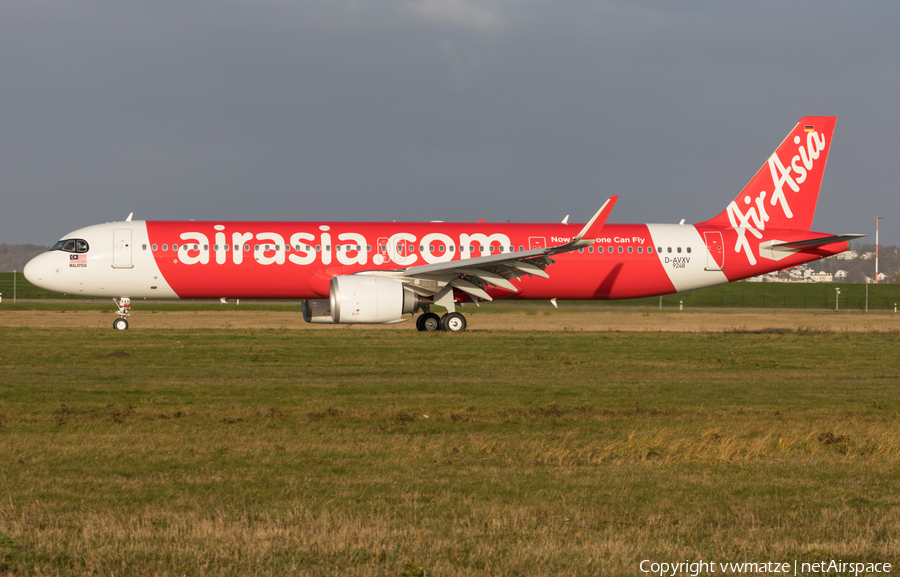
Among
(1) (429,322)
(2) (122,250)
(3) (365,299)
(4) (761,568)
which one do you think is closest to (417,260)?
(1) (429,322)

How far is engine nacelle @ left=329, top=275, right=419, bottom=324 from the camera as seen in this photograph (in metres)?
26.9

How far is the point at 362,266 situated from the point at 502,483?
866 inches

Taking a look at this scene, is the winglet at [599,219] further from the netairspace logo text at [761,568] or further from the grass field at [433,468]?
the netairspace logo text at [761,568]

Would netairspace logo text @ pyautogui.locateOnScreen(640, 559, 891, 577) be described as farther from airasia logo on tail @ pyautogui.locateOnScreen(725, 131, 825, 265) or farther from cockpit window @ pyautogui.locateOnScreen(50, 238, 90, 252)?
airasia logo on tail @ pyautogui.locateOnScreen(725, 131, 825, 265)

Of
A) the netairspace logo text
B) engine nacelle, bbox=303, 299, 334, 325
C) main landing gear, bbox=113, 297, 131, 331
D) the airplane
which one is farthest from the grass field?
main landing gear, bbox=113, 297, 131, 331

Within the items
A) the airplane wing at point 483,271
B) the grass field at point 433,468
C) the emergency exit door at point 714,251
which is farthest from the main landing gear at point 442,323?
the emergency exit door at point 714,251

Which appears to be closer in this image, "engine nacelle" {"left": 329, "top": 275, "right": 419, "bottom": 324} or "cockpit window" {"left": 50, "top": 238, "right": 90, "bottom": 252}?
A: "engine nacelle" {"left": 329, "top": 275, "right": 419, "bottom": 324}

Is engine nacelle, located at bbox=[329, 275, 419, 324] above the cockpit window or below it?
below

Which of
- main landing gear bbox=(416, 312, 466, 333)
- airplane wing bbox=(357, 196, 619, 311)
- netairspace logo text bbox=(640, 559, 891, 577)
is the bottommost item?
netairspace logo text bbox=(640, 559, 891, 577)

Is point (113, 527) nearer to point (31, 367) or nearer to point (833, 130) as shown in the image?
point (31, 367)

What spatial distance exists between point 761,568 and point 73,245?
95.0 feet

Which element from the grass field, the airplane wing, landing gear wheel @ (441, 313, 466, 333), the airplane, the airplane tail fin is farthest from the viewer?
the airplane tail fin

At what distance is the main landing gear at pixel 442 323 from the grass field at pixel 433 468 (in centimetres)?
975

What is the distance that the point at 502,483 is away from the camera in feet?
28.5
